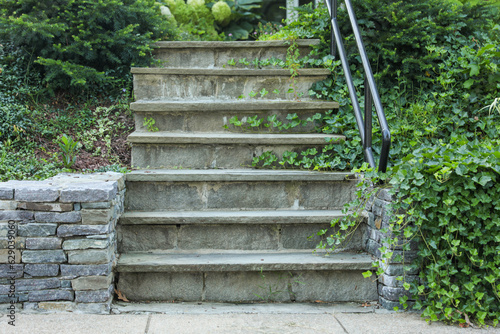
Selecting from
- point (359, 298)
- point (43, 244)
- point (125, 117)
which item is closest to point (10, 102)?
point (125, 117)

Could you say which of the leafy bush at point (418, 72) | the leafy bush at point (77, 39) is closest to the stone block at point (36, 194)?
the leafy bush at point (77, 39)

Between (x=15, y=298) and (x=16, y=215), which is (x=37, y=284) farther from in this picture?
(x=16, y=215)

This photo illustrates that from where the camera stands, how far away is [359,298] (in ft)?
7.21

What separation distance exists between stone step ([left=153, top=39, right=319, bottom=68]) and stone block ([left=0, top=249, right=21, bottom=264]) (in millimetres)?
2105

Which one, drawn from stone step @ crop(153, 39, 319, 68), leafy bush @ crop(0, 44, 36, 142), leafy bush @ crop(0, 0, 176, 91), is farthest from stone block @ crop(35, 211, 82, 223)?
stone step @ crop(153, 39, 319, 68)

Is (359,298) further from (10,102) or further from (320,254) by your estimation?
(10,102)

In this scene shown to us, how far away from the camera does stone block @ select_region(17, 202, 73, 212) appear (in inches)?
74.6

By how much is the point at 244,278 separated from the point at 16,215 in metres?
1.17

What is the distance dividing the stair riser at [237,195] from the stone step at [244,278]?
0.35 m

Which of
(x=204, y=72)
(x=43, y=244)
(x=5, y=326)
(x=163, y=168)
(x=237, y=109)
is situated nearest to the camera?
(x=5, y=326)

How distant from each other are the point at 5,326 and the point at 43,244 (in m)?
0.37

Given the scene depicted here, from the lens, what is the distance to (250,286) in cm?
217

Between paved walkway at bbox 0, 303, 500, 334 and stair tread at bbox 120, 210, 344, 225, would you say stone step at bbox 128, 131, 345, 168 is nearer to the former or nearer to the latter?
stair tread at bbox 120, 210, 344, 225

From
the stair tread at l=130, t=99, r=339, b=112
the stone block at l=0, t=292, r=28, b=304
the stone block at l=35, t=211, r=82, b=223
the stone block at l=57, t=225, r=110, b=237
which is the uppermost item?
the stair tread at l=130, t=99, r=339, b=112
